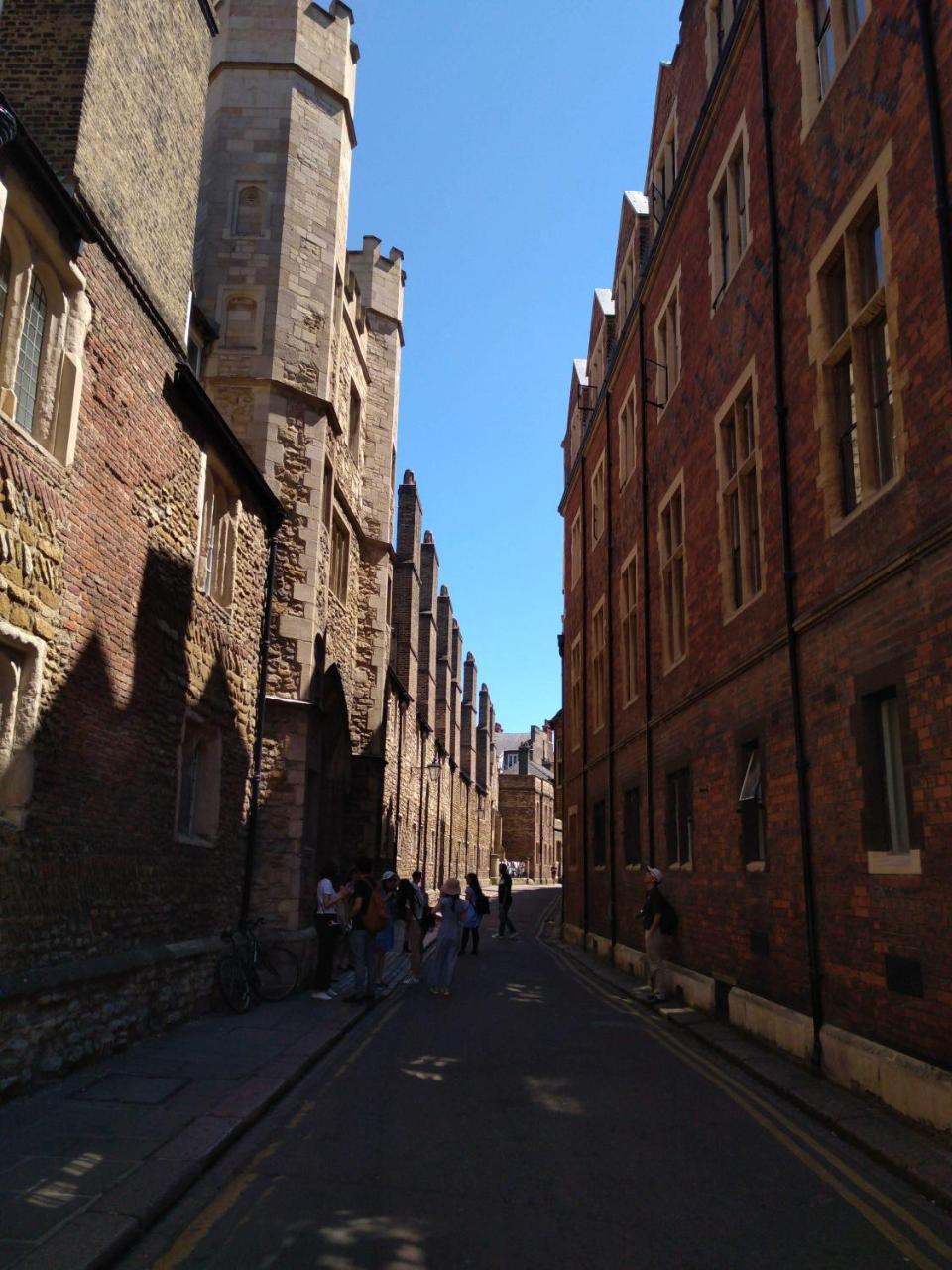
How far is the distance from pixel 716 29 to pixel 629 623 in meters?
10.1

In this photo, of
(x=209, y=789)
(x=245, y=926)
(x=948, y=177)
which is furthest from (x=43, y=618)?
(x=948, y=177)

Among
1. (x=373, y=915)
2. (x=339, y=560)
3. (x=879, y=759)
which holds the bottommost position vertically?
(x=373, y=915)

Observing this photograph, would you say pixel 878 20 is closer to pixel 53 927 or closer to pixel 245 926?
pixel 53 927

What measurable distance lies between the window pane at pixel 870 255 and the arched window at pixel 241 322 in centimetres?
1110

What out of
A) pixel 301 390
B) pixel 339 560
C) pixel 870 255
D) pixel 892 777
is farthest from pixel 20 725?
pixel 339 560

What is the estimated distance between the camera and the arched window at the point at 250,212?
18.2 m

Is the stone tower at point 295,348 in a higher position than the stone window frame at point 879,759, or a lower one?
higher

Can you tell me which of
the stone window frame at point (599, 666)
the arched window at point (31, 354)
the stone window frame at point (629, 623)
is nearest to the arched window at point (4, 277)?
the arched window at point (31, 354)

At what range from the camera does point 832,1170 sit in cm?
611

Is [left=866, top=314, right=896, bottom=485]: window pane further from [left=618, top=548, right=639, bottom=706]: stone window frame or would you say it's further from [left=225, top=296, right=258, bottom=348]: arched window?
[left=225, top=296, right=258, bottom=348]: arched window

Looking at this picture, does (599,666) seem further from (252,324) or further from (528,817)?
(528,817)

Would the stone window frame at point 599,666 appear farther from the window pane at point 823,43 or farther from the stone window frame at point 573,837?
the window pane at point 823,43

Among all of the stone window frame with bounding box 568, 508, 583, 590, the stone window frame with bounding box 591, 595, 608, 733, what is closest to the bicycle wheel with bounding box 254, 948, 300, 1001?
the stone window frame with bounding box 591, 595, 608, 733

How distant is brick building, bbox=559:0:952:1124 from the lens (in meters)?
7.57
